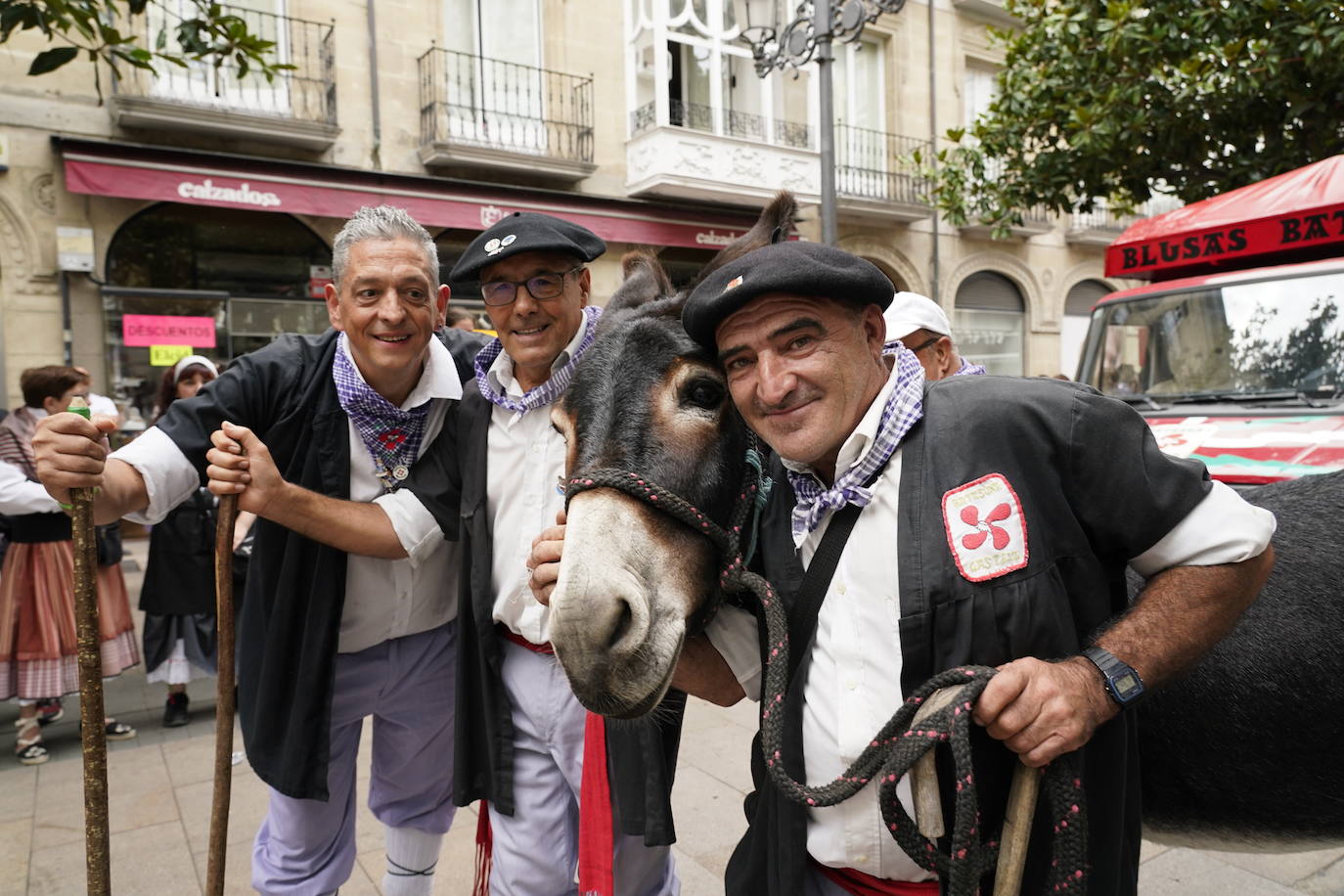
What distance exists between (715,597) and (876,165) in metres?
17.0

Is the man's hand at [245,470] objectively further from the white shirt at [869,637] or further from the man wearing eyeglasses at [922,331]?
the man wearing eyeglasses at [922,331]

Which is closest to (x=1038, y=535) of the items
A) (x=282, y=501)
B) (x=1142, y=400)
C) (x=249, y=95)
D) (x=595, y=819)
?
(x=595, y=819)

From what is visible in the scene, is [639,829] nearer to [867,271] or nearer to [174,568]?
[867,271]

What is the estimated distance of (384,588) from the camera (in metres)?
2.73

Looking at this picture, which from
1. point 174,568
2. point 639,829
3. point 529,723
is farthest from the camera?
point 174,568

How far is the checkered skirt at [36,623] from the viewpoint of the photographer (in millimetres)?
4742

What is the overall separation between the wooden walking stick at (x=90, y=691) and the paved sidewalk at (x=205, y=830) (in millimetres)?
1453

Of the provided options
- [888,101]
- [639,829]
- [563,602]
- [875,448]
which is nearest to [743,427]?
[875,448]

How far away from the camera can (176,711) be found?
210 inches

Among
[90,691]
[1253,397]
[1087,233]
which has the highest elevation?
[1087,233]

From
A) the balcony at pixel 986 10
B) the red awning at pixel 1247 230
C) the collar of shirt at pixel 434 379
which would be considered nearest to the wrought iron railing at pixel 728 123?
the balcony at pixel 986 10

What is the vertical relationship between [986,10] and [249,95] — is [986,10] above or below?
above

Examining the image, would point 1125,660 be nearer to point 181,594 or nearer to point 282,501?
point 282,501

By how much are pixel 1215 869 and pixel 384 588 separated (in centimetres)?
340
